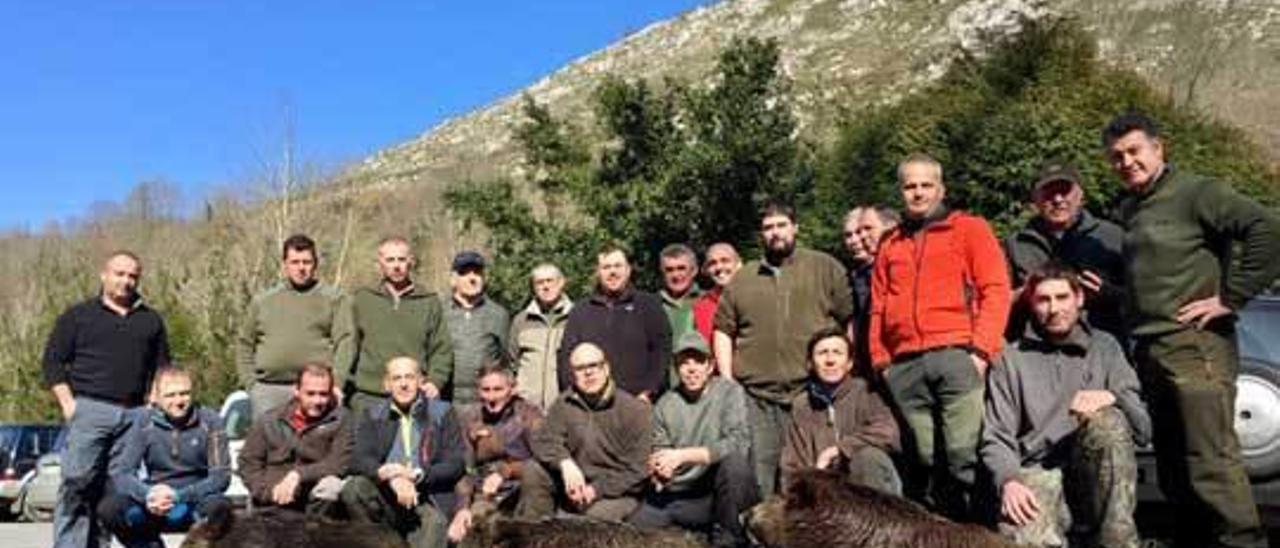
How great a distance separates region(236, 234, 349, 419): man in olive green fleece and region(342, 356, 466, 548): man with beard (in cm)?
88

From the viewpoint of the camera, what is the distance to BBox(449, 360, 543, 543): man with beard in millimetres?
8266

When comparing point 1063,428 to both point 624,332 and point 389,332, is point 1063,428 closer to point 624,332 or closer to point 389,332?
point 624,332

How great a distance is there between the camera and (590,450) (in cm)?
789

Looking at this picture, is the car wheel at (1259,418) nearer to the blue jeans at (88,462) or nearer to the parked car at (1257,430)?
the parked car at (1257,430)

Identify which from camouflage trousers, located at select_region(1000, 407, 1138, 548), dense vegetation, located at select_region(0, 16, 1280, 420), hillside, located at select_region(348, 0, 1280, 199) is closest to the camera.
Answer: camouflage trousers, located at select_region(1000, 407, 1138, 548)

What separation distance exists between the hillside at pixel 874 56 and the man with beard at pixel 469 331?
46.4 ft

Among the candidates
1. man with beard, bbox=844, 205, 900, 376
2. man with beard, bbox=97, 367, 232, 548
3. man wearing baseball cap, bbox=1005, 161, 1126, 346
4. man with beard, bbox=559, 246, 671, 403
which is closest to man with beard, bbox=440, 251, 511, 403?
man with beard, bbox=559, 246, 671, 403

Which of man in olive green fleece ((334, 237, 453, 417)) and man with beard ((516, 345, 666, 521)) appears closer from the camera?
man with beard ((516, 345, 666, 521))

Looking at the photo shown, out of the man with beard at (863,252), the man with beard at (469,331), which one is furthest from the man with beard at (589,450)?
the man with beard at (469,331)

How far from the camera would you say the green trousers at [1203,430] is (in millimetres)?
→ 6418

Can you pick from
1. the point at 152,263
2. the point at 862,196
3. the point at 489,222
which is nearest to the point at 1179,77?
the point at 862,196

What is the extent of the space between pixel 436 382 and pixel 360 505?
1301 mm

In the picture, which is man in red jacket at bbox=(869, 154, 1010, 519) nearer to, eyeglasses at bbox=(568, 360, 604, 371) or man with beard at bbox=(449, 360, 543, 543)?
eyeglasses at bbox=(568, 360, 604, 371)

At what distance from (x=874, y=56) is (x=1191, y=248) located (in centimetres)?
6657
